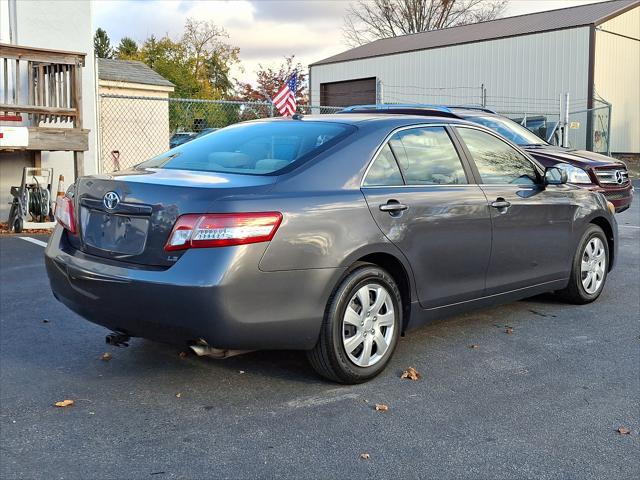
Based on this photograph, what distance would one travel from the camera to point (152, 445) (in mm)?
3459

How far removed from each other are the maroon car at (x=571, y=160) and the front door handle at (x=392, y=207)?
433cm

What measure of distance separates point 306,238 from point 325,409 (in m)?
0.92

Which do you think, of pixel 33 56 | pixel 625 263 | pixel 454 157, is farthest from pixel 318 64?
pixel 454 157

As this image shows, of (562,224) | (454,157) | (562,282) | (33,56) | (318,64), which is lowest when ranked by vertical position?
(562,282)

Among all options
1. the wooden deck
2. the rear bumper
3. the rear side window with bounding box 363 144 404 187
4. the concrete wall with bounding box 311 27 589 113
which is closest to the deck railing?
the wooden deck

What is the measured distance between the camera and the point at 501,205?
5176 mm

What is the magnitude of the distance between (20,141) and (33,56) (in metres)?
1.26

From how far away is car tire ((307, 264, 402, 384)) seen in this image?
4.09 metres

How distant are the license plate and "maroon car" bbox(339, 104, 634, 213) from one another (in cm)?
501

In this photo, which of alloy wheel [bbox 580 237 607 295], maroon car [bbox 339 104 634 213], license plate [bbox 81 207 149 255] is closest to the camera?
license plate [bbox 81 207 149 255]

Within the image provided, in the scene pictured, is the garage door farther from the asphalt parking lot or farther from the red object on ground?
the asphalt parking lot

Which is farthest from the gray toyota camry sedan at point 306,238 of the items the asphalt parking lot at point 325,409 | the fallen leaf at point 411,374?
the asphalt parking lot at point 325,409

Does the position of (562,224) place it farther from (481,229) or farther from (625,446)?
(625,446)

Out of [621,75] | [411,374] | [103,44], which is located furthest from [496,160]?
[103,44]
